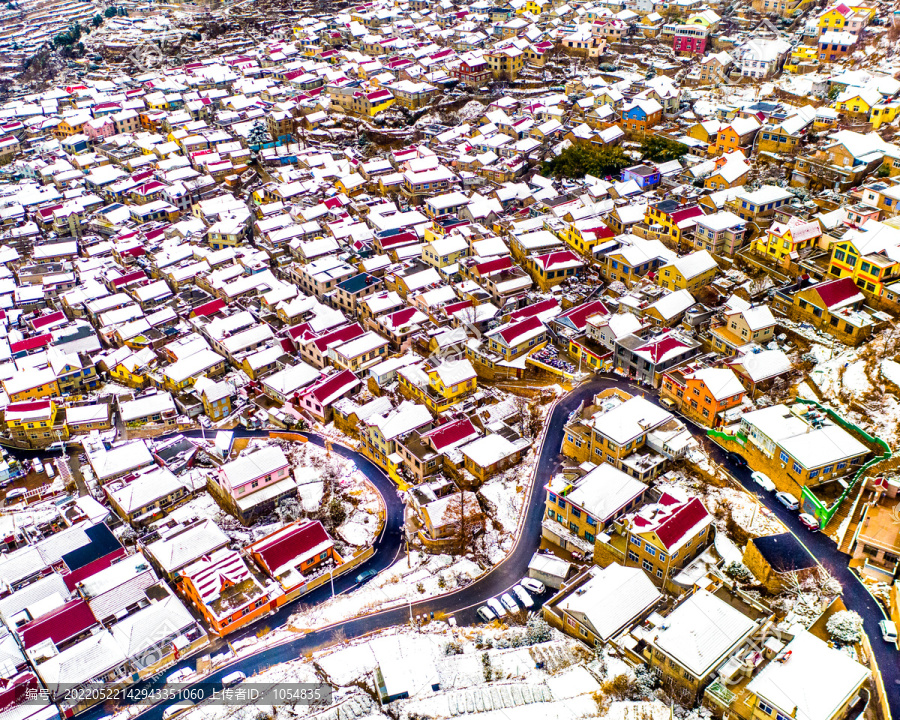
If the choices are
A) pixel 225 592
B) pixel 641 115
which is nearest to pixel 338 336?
pixel 225 592

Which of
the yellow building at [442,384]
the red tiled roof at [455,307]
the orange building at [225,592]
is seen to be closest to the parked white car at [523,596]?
the orange building at [225,592]

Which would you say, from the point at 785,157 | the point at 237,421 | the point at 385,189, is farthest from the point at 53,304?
the point at 785,157

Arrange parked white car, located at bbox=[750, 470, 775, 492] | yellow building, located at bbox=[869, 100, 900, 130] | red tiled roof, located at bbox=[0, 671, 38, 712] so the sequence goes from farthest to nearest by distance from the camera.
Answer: yellow building, located at bbox=[869, 100, 900, 130]
parked white car, located at bbox=[750, 470, 775, 492]
red tiled roof, located at bbox=[0, 671, 38, 712]

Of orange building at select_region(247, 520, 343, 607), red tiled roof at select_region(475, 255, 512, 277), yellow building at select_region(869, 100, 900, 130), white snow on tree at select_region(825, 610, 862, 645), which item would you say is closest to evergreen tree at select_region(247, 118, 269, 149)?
red tiled roof at select_region(475, 255, 512, 277)

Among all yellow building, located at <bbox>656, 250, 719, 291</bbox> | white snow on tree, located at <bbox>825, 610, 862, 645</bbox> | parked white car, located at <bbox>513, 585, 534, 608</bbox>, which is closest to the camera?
white snow on tree, located at <bbox>825, 610, 862, 645</bbox>

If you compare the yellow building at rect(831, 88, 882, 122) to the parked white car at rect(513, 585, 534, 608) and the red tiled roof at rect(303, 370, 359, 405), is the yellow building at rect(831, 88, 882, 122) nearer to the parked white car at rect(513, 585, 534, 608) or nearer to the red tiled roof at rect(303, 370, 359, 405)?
the red tiled roof at rect(303, 370, 359, 405)

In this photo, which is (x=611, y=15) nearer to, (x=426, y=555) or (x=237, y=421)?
(x=237, y=421)

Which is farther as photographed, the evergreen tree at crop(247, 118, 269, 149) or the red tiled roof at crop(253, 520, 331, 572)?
the evergreen tree at crop(247, 118, 269, 149)
